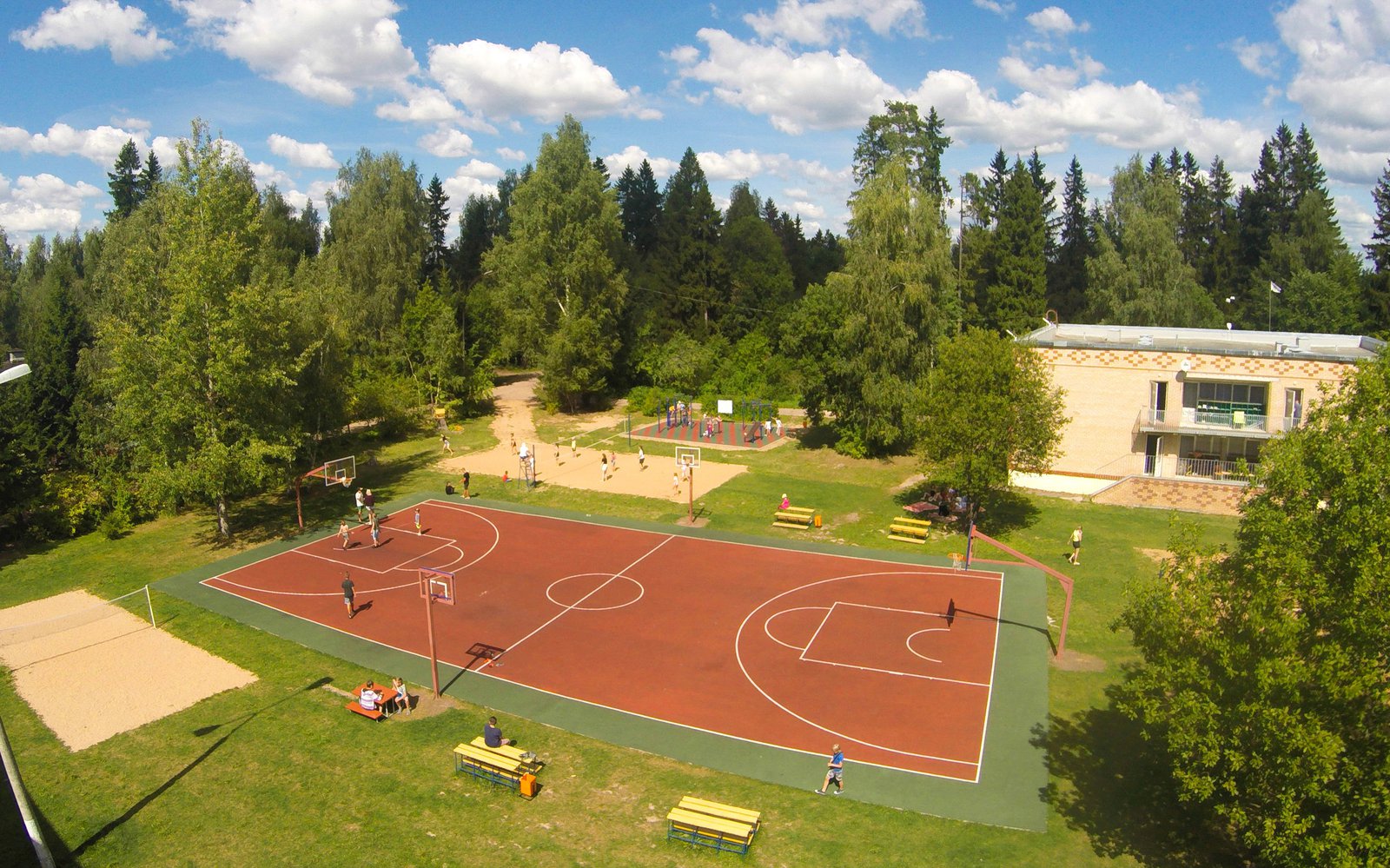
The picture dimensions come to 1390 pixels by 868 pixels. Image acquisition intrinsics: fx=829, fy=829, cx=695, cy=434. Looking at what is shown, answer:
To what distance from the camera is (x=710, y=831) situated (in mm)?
16719

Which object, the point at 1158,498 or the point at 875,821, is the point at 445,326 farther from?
the point at 875,821

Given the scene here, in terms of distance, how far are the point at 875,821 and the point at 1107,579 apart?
17536 millimetres

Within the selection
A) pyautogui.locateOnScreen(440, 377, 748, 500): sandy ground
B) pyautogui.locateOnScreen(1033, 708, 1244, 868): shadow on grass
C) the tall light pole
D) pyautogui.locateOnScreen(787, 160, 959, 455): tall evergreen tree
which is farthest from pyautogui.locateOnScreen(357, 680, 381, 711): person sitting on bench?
pyautogui.locateOnScreen(787, 160, 959, 455): tall evergreen tree

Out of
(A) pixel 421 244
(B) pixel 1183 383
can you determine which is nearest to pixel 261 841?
(B) pixel 1183 383

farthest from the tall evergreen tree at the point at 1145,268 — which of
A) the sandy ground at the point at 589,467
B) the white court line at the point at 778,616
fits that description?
the white court line at the point at 778,616

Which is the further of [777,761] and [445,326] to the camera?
[445,326]

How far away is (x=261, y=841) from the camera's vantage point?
17.2 meters

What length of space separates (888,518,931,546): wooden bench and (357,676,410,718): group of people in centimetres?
2085

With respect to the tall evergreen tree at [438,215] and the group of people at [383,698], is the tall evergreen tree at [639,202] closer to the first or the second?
the tall evergreen tree at [438,215]

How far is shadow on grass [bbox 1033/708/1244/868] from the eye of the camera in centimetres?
1678

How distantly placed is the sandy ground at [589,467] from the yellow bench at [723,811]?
79.3ft

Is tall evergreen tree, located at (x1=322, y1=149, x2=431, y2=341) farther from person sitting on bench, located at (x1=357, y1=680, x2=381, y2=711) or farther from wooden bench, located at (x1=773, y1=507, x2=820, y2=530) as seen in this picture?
person sitting on bench, located at (x1=357, y1=680, x2=381, y2=711)

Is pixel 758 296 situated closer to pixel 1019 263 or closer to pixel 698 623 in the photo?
pixel 1019 263

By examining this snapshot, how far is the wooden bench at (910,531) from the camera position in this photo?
115ft
